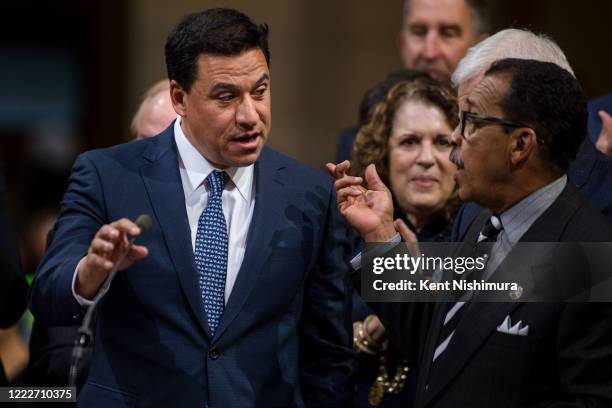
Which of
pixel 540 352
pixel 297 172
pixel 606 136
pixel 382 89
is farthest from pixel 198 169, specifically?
pixel 606 136

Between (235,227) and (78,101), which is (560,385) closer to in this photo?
(235,227)

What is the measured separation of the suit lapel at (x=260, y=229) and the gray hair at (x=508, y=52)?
0.54 meters

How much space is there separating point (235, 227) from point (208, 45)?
46 centimetres

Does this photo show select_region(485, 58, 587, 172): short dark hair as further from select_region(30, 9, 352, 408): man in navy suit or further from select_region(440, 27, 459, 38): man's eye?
select_region(440, 27, 459, 38): man's eye

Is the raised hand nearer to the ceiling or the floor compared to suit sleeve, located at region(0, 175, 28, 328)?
nearer to the ceiling

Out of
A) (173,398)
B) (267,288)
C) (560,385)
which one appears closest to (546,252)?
(560,385)

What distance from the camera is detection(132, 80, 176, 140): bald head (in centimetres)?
354

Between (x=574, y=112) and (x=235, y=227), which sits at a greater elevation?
(x=574, y=112)

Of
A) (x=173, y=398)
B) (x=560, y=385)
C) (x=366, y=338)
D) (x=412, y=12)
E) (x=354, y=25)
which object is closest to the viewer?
(x=560, y=385)

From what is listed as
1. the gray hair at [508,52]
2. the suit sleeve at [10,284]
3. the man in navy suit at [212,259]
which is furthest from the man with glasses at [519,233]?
the suit sleeve at [10,284]

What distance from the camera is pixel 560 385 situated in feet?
7.91

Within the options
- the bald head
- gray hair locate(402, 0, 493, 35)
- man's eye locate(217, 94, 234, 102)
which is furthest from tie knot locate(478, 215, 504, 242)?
gray hair locate(402, 0, 493, 35)

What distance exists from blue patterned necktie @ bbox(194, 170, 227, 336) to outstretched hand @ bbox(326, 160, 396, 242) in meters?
0.30

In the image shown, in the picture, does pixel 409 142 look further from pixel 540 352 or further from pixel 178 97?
pixel 540 352
